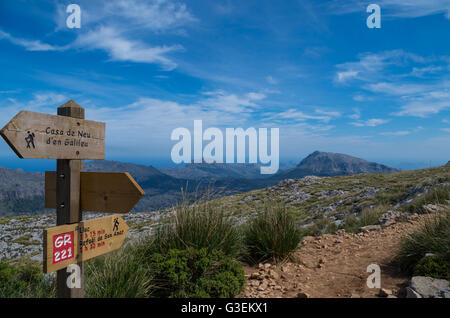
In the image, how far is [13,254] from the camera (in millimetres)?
15922

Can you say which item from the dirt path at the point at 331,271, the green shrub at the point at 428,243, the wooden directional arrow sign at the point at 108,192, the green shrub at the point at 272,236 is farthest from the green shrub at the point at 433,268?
the wooden directional arrow sign at the point at 108,192

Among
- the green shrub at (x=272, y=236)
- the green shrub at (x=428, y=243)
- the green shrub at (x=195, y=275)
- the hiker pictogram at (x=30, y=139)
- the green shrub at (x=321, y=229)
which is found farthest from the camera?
the green shrub at (x=321, y=229)

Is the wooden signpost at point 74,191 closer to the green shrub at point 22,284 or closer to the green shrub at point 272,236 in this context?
the green shrub at point 22,284

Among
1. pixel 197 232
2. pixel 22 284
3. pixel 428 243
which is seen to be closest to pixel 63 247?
pixel 22 284

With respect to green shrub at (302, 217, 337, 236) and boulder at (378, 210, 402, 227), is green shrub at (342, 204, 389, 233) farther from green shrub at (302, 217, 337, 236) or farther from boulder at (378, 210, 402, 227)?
green shrub at (302, 217, 337, 236)

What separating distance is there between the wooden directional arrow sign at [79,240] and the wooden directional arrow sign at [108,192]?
22 cm

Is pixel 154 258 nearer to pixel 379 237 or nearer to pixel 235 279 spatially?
pixel 235 279

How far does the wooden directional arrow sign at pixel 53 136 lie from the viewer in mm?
2998

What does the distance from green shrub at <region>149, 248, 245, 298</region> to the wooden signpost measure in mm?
935

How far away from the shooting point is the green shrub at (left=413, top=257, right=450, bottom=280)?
448 centimetres

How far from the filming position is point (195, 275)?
4.62m

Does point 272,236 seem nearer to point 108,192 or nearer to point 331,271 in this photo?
point 331,271

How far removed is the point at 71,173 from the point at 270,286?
3.60m
